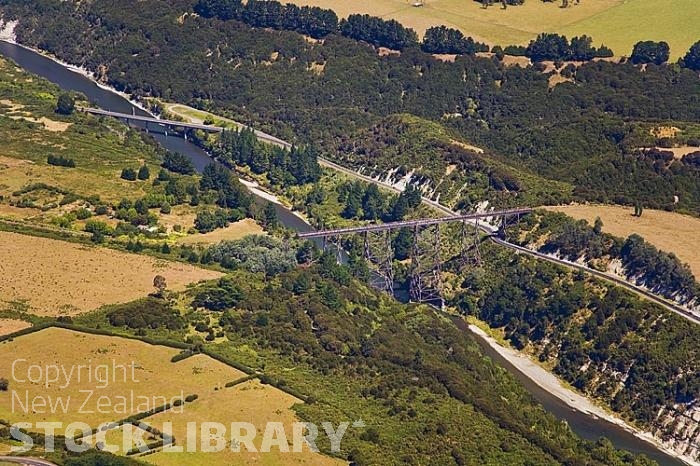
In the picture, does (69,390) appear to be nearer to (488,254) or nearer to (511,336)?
(511,336)

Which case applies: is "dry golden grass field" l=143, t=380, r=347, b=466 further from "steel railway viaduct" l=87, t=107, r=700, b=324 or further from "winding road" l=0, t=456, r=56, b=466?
"steel railway viaduct" l=87, t=107, r=700, b=324

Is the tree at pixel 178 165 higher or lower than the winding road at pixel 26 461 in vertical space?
higher

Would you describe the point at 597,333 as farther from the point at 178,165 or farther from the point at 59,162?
the point at 59,162

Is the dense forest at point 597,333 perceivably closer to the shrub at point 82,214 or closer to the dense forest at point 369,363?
the dense forest at point 369,363

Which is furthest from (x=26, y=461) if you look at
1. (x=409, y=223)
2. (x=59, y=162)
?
(x=59, y=162)

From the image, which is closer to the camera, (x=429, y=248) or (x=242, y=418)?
(x=242, y=418)

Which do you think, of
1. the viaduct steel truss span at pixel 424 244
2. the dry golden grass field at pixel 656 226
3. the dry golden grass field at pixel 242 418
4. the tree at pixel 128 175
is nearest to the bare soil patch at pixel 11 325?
the dry golden grass field at pixel 242 418

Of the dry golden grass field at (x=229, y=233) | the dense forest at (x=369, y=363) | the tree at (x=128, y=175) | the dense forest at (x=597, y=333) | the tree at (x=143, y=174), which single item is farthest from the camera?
the tree at (x=143, y=174)
